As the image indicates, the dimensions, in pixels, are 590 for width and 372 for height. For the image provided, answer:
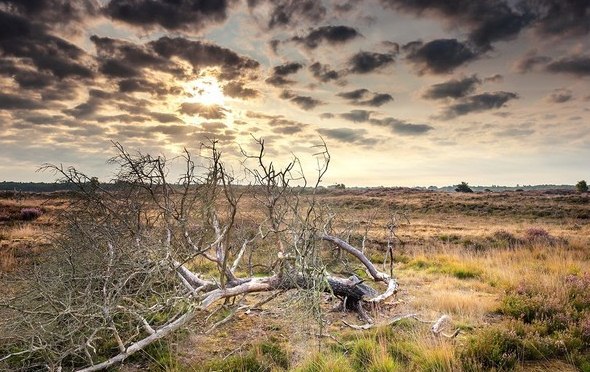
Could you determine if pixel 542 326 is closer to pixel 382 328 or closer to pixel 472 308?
pixel 472 308

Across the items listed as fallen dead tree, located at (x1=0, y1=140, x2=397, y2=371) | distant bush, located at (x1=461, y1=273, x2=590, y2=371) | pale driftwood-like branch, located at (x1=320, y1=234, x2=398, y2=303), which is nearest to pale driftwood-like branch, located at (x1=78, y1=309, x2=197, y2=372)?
fallen dead tree, located at (x1=0, y1=140, x2=397, y2=371)

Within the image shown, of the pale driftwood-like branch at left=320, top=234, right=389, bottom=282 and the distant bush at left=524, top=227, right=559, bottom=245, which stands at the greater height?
the pale driftwood-like branch at left=320, top=234, right=389, bottom=282

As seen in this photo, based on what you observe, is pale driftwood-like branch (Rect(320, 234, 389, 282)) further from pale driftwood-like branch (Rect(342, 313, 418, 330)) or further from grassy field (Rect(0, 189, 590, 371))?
pale driftwood-like branch (Rect(342, 313, 418, 330))

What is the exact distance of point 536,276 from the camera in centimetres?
1020

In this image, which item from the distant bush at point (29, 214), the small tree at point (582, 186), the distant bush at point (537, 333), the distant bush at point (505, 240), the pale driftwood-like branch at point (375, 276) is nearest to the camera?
the distant bush at point (537, 333)

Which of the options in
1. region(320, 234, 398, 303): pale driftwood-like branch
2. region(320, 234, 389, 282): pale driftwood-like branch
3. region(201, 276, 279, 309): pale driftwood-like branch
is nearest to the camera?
region(201, 276, 279, 309): pale driftwood-like branch

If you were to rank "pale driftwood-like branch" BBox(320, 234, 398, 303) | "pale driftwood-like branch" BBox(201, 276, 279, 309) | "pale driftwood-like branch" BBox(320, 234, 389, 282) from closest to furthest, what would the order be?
"pale driftwood-like branch" BBox(201, 276, 279, 309) < "pale driftwood-like branch" BBox(320, 234, 398, 303) < "pale driftwood-like branch" BBox(320, 234, 389, 282)

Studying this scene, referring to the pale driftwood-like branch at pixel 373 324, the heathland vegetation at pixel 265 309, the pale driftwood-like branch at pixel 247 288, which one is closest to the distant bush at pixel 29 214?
the heathland vegetation at pixel 265 309

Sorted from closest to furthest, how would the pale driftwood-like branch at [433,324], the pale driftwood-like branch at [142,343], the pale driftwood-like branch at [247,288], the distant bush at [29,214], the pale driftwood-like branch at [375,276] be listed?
the pale driftwood-like branch at [142,343], the pale driftwood-like branch at [433,324], the pale driftwood-like branch at [247,288], the pale driftwood-like branch at [375,276], the distant bush at [29,214]

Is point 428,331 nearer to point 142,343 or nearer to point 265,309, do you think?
point 265,309

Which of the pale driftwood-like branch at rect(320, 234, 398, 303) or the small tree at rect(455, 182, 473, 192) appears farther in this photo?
the small tree at rect(455, 182, 473, 192)

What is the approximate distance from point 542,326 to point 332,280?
149 inches

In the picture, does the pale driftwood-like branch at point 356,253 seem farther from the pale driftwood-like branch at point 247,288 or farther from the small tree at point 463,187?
the small tree at point 463,187

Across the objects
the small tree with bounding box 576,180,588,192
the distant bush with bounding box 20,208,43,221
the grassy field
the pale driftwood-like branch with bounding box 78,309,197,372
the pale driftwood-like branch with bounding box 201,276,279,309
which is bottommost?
the grassy field
